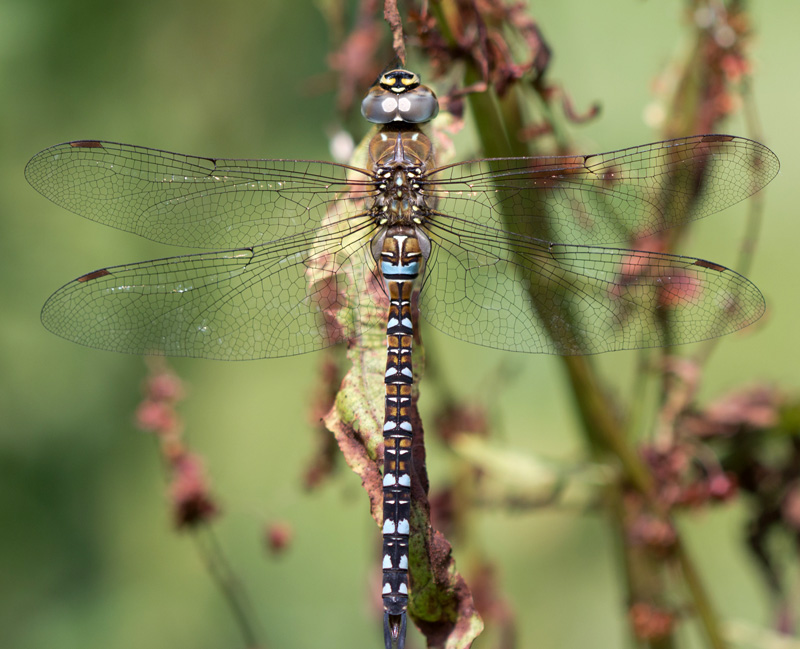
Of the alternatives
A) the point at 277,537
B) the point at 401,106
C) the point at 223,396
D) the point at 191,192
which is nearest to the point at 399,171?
the point at 401,106

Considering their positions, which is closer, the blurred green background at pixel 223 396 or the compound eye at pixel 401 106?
the compound eye at pixel 401 106

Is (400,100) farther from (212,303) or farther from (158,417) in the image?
(158,417)

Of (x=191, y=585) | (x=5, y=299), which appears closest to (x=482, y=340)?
(x=191, y=585)

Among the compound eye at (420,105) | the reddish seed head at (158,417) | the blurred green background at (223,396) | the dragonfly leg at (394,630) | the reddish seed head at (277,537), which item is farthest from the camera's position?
the blurred green background at (223,396)

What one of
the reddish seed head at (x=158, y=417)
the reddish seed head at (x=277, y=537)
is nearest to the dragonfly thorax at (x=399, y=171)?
the reddish seed head at (x=158, y=417)

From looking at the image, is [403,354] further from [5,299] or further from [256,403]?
[5,299]

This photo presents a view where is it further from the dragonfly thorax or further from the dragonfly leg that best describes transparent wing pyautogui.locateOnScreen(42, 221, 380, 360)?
the dragonfly leg

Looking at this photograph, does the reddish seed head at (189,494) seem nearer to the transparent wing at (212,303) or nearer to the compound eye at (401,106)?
the transparent wing at (212,303)

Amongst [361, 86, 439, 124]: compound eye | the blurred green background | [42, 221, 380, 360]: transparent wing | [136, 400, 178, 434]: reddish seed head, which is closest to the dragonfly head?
[361, 86, 439, 124]: compound eye
